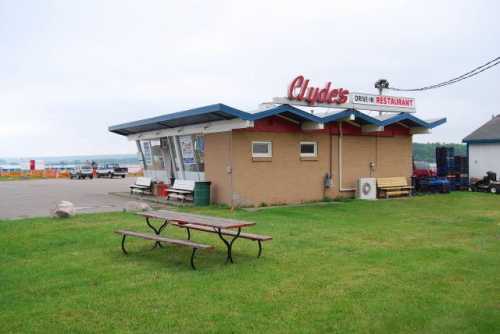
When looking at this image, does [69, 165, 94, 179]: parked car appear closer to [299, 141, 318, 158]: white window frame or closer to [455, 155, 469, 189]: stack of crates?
[299, 141, 318, 158]: white window frame

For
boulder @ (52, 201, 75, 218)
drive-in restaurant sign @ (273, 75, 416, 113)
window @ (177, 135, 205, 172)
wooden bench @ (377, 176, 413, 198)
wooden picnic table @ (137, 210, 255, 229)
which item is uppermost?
drive-in restaurant sign @ (273, 75, 416, 113)

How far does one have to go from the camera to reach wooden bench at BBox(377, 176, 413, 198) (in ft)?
68.7

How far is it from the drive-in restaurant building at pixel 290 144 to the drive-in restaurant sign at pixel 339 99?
4cm

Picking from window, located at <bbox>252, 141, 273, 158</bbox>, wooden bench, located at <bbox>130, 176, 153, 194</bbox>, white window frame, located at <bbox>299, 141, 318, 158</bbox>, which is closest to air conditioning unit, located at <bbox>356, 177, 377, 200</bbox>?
white window frame, located at <bbox>299, 141, 318, 158</bbox>

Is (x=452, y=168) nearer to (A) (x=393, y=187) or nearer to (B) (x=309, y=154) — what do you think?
(A) (x=393, y=187)

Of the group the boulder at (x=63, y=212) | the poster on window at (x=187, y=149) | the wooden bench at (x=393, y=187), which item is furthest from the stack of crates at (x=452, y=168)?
the boulder at (x=63, y=212)

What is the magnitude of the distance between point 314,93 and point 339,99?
1340mm

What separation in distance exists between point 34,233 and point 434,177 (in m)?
18.1

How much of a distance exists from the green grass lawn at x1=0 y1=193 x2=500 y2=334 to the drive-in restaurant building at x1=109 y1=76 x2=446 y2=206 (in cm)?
524

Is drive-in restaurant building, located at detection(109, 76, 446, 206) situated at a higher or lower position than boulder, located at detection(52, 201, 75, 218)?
higher

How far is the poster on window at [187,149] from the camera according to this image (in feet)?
65.5

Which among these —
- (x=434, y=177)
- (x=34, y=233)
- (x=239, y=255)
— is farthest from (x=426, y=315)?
(x=434, y=177)

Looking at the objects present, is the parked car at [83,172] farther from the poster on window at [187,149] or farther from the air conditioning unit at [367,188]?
the air conditioning unit at [367,188]

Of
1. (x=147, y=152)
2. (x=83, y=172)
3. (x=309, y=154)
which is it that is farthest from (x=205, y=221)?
(x=83, y=172)
